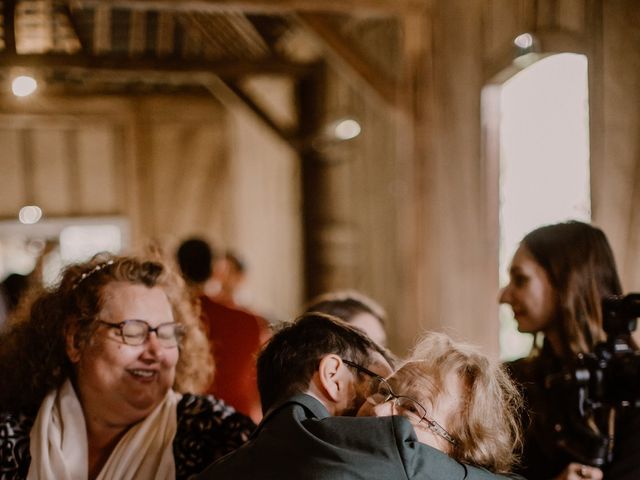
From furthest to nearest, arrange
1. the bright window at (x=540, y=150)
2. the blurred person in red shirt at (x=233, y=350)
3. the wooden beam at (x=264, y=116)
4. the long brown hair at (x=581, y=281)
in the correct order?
1. the wooden beam at (x=264, y=116)
2. the blurred person in red shirt at (x=233, y=350)
3. the bright window at (x=540, y=150)
4. the long brown hair at (x=581, y=281)

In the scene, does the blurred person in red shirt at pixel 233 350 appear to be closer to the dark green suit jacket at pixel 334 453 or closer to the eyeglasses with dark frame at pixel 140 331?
the eyeglasses with dark frame at pixel 140 331

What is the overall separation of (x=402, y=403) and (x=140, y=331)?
0.81 m

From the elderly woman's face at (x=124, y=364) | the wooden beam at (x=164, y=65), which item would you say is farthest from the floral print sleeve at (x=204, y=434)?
the wooden beam at (x=164, y=65)

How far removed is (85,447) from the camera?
6.58 ft

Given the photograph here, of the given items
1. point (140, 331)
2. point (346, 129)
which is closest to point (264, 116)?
point (346, 129)

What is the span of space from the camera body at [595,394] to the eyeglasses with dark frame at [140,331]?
1126mm

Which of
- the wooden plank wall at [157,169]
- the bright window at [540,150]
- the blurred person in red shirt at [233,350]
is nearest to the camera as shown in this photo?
the bright window at [540,150]

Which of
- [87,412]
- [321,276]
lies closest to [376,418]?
[87,412]

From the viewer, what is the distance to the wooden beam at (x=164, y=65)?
6.61m

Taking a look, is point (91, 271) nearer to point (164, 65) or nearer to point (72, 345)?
point (72, 345)

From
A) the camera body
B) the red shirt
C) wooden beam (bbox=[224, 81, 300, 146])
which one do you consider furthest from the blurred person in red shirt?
wooden beam (bbox=[224, 81, 300, 146])

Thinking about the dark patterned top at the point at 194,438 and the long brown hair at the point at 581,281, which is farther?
the long brown hair at the point at 581,281

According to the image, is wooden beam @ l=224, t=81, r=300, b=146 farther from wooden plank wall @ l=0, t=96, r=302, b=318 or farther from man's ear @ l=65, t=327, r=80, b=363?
man's ear @ l=65, t=327, r=80, b=363

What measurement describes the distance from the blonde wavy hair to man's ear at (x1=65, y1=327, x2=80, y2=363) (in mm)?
993
